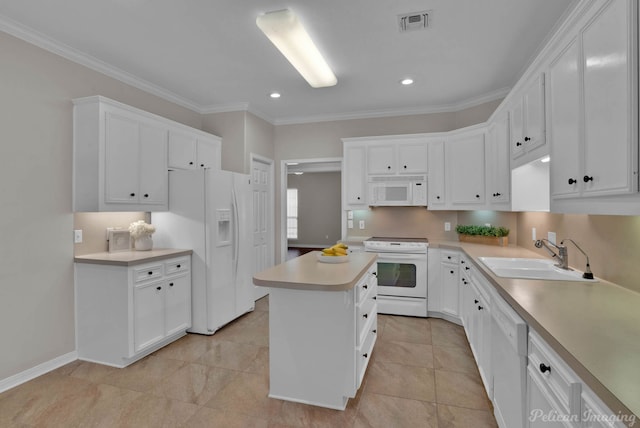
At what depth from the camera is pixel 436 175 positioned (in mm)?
4227

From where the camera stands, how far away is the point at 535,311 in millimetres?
1393

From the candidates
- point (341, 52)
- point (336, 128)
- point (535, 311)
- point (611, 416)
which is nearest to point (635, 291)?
point (535, 311)

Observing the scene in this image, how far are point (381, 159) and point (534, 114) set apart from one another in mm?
2296

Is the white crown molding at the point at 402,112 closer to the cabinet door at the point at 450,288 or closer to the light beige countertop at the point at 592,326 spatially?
the cabinet door at the point at 450,288

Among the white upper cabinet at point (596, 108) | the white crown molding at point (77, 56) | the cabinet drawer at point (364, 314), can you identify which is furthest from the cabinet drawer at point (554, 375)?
the white crown molding at point (77, 56)

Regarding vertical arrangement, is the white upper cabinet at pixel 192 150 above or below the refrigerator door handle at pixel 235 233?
above

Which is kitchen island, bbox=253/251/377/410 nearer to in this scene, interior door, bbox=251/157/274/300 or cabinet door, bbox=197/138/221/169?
cabinet door, bbox=197/138/221/169

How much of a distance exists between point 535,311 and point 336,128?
4.07 metres

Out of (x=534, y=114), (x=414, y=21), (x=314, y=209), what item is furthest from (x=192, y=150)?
(x=314, y=209)

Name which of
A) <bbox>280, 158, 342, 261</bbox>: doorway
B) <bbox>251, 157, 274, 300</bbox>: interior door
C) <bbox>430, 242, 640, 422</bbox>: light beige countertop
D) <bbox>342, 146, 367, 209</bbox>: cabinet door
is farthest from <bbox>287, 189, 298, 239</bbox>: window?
<bbox>430, 242, 640, 422</bbox>: light beige countertop

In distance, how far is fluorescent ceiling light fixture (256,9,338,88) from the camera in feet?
7.81

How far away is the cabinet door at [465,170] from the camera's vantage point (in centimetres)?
386

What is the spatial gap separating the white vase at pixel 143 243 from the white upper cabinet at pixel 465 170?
362 centimetres

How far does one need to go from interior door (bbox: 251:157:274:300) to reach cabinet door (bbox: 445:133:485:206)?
270cm
